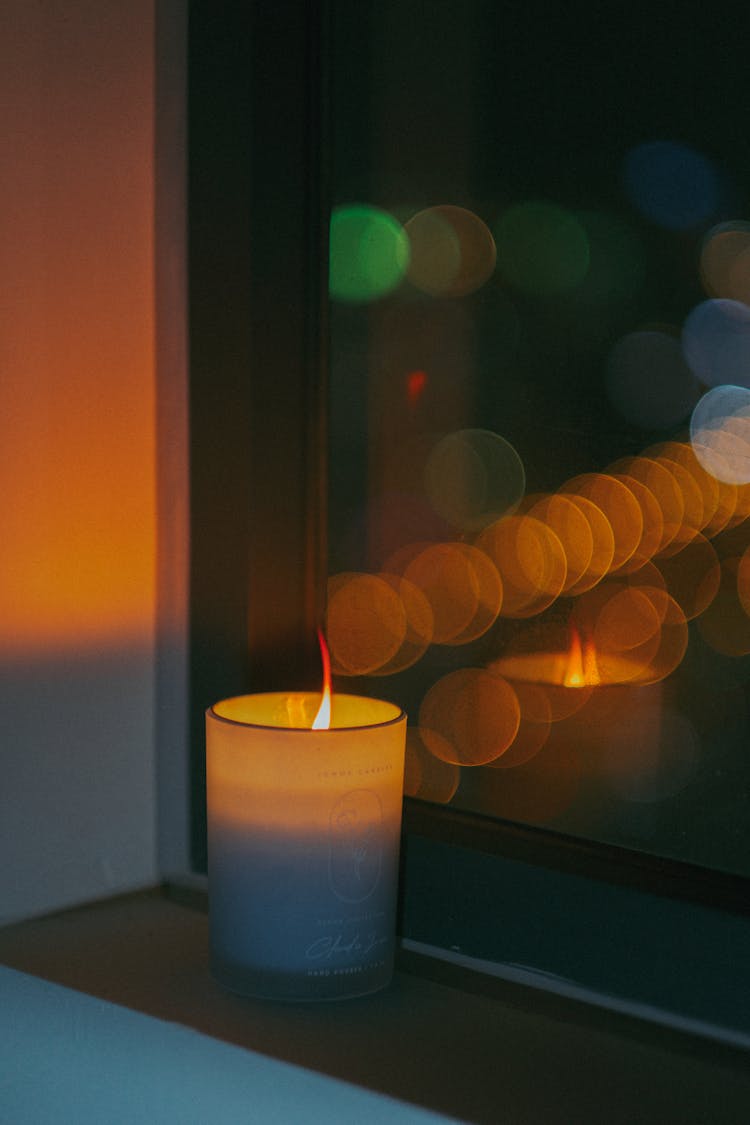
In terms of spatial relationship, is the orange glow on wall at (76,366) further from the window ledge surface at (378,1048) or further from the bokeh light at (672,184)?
the bokeh light at (672,184)

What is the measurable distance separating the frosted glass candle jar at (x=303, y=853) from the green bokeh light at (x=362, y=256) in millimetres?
305

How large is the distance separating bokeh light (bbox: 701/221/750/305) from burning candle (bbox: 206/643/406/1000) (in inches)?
12.0

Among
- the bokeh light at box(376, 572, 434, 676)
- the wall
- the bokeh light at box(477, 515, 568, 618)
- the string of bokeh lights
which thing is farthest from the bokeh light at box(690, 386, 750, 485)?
the wall

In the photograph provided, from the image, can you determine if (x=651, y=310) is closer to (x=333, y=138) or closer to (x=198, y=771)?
(x=333, y=138)

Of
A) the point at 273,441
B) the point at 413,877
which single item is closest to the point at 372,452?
the point at 273,441

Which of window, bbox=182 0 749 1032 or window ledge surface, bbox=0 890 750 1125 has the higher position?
window, bbox=182 0 749 1032

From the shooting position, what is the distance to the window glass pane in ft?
2.29

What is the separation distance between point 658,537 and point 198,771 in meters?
0.36

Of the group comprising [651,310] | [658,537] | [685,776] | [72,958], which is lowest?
[72,958]

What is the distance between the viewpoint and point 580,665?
759mm

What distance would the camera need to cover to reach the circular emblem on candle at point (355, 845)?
0.70m

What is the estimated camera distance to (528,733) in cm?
78

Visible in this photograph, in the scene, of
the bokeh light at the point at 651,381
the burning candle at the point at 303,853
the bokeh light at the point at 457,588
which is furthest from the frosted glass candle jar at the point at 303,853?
the bokeh light at the point at 651,381

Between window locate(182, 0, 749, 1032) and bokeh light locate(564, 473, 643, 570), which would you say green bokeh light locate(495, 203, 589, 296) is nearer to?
window locate(182, 0, 749, 1032)
